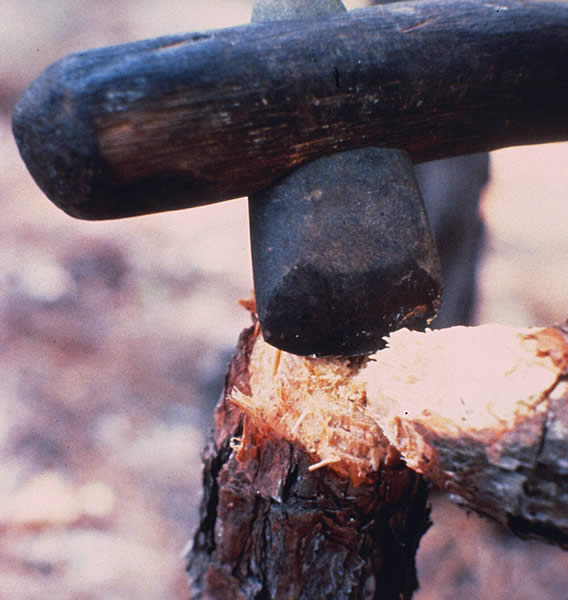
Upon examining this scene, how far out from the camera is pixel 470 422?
1017mm

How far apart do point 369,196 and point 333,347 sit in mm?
339

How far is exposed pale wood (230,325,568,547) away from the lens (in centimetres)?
96

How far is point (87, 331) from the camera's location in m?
2.47

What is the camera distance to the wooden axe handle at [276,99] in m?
1.07

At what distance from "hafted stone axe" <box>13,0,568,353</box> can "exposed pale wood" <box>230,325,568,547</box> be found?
6.7 inches

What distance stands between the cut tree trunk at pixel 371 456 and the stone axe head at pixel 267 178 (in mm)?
145

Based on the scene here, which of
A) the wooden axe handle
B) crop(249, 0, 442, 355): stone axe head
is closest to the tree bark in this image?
crop(249, 0, 442, 355): stone axe head

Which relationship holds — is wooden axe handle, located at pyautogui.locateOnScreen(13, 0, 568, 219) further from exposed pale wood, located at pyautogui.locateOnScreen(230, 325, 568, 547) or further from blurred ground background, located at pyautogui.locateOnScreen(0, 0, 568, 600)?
blurred ground background, located at pyautogui.locateOnScreen(0, 0, 568, 600)

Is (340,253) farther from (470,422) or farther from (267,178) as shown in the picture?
(470,422)

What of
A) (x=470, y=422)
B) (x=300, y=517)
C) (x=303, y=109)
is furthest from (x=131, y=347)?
(x=470, y=422)

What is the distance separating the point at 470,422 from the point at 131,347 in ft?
5.70

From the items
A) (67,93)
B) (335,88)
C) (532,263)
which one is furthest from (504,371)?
(532,263)

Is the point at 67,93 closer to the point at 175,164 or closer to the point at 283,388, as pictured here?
the point at 175,164

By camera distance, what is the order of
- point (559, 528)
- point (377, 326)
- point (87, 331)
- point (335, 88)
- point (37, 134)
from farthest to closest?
point (87, 331) < point (377, 326) < point (335, 88) < point (37, 134) < point (559, 528)
